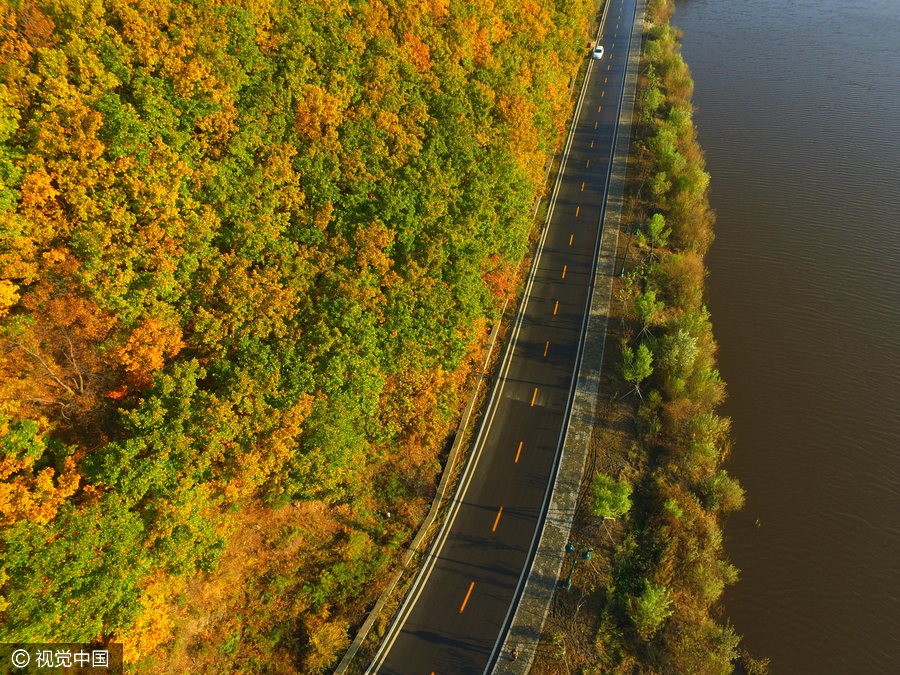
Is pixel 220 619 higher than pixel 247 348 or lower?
lower

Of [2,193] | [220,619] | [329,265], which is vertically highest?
[2,193]

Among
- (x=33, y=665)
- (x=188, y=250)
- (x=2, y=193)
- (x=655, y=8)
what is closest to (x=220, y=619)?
(x=33, y=665)

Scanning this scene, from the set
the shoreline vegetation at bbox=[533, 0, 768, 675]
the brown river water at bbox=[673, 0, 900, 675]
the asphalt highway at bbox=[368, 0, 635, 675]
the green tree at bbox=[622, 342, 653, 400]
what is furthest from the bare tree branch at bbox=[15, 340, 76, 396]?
the brown river water at bbox=[673, 0, 900, 675]

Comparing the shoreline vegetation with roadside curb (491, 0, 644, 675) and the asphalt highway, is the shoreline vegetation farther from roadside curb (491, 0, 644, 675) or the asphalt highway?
the asphalt highway

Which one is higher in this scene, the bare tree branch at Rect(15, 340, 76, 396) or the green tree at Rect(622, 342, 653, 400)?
the bare tree branch at Rect(15, 340, 76, 396)

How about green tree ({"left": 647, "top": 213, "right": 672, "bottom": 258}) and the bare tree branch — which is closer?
the bare tree branch

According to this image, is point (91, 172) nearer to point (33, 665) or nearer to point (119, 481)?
point (119, 481)

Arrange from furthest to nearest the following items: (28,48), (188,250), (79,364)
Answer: (188,250), (79,364), (28,48)
